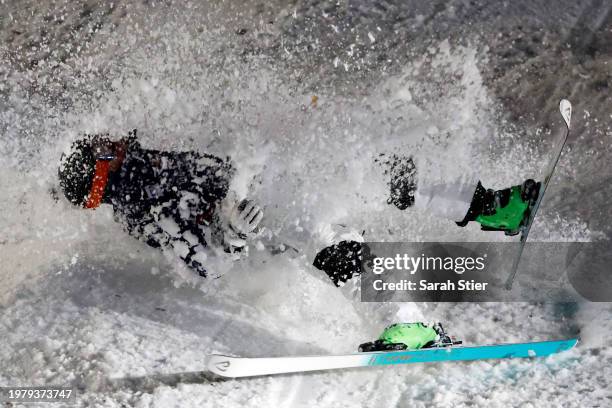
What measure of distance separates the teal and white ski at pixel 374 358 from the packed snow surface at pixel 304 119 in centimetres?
19

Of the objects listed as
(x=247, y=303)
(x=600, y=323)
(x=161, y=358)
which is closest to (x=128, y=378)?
(x=161, y=358)

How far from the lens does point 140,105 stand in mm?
3217

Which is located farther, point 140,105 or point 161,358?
point 140,105

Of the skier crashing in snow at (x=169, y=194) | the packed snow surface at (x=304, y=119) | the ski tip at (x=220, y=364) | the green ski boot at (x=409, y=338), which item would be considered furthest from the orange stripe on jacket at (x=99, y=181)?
the green ski boot at (x=409, y=338)

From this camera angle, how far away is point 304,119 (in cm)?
327

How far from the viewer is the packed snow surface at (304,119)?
120 inches

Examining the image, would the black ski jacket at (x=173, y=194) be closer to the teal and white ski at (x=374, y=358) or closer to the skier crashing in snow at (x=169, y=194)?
the skier crashing in snow at (x=169, y=194)

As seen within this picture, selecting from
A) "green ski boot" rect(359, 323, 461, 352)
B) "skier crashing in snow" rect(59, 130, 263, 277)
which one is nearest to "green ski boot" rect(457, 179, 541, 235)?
"green ski boot" rect(359, 323, 461, 352)

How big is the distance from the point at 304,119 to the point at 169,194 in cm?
99

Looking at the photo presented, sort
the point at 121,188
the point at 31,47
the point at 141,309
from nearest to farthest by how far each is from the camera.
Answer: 1. the point at 121,188
2. the point at 141,309
3. the point at 31,47

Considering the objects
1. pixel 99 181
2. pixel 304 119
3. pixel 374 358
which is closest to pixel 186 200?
pixel 99 181

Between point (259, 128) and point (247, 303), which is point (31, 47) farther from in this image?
point (247, 303)

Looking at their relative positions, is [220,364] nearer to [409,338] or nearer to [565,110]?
[409,338]

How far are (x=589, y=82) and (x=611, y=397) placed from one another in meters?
1.74
